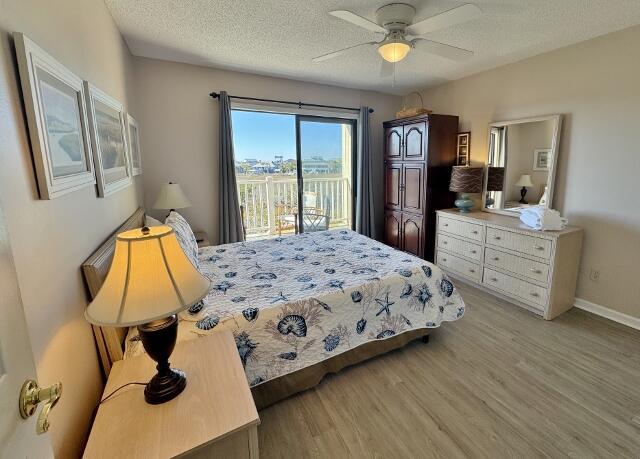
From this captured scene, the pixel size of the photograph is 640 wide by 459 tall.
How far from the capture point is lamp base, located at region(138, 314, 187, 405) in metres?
1.01

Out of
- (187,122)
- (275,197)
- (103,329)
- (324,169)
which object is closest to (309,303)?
(103,329)

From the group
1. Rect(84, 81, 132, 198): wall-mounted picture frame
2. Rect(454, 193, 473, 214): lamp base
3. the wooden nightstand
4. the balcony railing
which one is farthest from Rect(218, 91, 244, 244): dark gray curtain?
Rect(454, 193, 473, 214): lamp base

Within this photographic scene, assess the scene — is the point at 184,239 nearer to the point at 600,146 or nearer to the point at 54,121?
the point at 54,121

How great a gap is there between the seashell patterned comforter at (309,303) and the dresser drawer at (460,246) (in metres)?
1.11

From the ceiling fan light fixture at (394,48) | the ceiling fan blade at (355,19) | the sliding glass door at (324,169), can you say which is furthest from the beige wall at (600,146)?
the sliding glass door at (324,169)

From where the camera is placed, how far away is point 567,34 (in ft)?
8.20

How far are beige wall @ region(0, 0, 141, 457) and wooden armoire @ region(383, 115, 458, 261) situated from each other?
3.33 metres

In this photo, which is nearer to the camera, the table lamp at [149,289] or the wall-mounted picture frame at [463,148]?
the table lamp at [149,289]

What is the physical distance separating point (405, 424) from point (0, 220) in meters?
1.87

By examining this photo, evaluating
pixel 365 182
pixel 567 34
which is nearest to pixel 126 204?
pixel 365 182

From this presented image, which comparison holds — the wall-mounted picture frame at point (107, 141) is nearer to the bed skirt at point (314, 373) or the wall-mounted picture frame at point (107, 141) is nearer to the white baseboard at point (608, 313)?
the bed skirt at point (314, 373)

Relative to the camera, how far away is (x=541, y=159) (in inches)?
119

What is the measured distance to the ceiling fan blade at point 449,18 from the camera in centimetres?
167

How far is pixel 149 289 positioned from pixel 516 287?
312 cm
